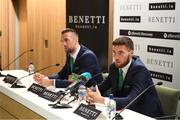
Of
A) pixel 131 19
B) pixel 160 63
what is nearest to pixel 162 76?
pixel 160 63

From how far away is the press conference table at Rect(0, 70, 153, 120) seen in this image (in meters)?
2.50

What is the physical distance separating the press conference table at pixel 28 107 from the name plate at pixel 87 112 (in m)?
0.03

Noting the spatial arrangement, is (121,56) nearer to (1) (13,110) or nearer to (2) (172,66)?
(2) (172,66)

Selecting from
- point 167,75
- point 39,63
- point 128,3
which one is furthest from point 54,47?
point 167,75

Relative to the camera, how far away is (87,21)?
5270 millimetres

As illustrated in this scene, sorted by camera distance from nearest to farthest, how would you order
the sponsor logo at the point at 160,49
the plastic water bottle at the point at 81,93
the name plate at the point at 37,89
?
the plastic water bottle at the point at 81,93, the name plate at the point at 37,89, the sponsor logo at the point at 160,49

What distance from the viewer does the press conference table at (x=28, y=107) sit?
2.50 meters

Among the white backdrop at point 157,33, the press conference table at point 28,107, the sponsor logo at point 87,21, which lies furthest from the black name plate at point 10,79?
the sponsor logo at point 87,21

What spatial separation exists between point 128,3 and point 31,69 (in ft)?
4.85

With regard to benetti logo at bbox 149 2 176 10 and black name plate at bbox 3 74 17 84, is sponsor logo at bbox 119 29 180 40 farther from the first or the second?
black name plate at bbox 3 74 17 84

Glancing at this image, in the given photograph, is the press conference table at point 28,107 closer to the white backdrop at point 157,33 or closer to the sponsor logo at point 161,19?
the white backdrop at point 157,33

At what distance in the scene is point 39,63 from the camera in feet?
21.7

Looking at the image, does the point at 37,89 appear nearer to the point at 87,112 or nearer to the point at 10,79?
the point at 10,79

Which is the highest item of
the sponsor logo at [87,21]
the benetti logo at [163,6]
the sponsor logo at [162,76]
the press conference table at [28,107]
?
the benetti logo at [163,6]
